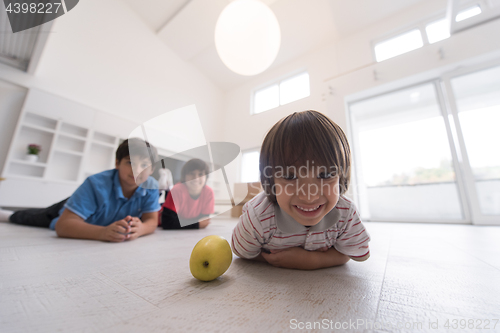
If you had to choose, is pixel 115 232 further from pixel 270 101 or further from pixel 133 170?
pixel 270 101

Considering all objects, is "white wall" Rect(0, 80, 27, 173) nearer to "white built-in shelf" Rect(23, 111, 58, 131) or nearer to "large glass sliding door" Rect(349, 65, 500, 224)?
"white built-in shelf" Rect(23, 111, 58, 131)

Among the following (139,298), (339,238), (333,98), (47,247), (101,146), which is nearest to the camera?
(139,298)

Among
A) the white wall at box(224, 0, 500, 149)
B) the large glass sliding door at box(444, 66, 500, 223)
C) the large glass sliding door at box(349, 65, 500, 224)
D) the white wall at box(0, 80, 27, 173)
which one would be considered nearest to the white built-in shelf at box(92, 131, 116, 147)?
the white wall at box(0, 80, 27, 173)

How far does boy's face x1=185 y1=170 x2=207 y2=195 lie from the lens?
0.66 metres

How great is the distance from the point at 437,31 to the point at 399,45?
0.38 metres

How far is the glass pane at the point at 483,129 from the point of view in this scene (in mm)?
1892

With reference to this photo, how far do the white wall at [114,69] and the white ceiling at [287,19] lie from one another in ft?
0.86

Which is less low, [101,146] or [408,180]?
[101,146]

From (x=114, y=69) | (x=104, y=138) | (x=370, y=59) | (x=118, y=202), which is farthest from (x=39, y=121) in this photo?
(x=370, y=59)

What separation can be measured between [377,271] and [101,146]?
304 cm

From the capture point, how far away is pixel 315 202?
390 mm

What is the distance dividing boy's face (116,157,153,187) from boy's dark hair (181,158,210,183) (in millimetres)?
145

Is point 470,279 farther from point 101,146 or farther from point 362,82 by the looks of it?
point 101,146

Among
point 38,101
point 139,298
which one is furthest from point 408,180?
point 38,101
